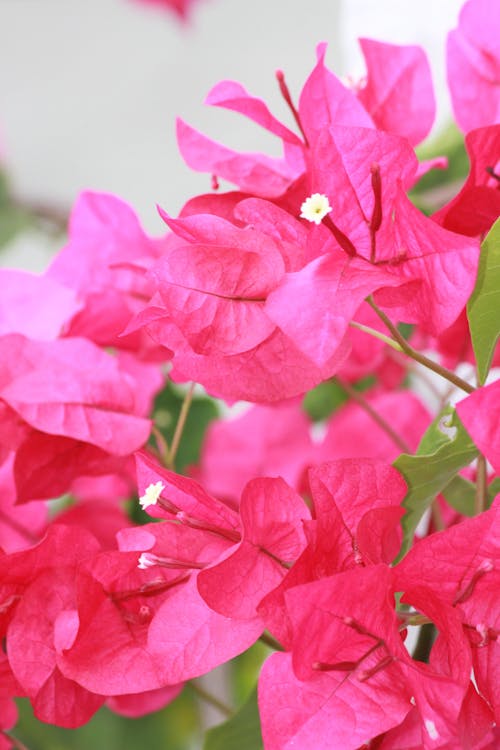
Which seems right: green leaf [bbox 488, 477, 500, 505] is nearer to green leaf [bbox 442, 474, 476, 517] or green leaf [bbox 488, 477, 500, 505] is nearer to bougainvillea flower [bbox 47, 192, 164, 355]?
green leaf [bbox 442, 474, 476, 517]

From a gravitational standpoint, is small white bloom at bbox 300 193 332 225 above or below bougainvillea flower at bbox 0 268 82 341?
above

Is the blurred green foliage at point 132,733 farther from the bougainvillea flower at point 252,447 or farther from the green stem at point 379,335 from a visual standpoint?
the green stem at point 379,335

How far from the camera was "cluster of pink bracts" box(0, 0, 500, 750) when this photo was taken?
0.32 meters

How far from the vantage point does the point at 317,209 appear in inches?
12.8

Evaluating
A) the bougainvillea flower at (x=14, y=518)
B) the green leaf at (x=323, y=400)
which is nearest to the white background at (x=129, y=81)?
the green leaf at (x=323, y=400)

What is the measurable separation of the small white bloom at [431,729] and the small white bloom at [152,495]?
0.11m

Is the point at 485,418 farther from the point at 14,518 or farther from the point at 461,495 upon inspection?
the point at 14,518

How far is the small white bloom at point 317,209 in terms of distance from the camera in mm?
322


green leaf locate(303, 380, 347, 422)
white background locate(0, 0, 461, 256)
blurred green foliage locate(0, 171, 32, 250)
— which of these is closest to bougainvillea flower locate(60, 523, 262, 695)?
green leaf locate(303, 380, 347, 422)

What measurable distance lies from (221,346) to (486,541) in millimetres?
105

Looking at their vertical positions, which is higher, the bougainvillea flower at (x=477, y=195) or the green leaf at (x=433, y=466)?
the bougainvillea flower at (x=477, y=195)

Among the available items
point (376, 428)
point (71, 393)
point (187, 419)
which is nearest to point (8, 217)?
point (187, 419)

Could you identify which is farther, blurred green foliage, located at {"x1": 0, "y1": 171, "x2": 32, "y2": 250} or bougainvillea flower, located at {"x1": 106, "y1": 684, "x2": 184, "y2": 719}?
blurred green foliage, located at {"x1": 0, "y1": 171, "x2": 32, "y2": 250}

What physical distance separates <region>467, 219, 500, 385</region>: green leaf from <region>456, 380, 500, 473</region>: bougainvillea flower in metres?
0.04
